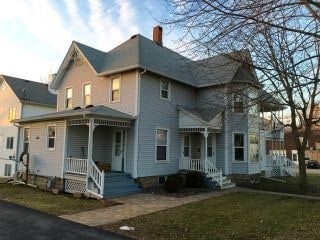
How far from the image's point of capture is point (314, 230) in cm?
852

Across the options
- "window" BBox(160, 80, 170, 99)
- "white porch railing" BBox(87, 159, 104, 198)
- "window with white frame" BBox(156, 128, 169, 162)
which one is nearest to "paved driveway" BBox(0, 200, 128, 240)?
"white porch railing" BBox(87, 159, 104, 198)

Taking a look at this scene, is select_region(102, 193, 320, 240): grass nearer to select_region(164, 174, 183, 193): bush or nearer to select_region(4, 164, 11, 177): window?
select_region(164, 174, 183, 193): bush

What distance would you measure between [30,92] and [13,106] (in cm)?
198

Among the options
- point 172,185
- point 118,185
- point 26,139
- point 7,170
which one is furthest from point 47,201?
point 7,170

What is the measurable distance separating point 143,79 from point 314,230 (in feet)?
35.9

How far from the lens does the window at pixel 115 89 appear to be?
1752 centimetres

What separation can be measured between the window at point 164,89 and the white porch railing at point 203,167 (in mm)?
3919

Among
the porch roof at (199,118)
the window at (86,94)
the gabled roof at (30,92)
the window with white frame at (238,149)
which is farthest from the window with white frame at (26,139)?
the window with white frame at (238,149)

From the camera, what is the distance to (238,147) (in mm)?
19797

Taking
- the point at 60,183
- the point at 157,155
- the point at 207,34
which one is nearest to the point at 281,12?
the point at 207,34

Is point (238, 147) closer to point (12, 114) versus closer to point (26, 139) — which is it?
point (26, 139)

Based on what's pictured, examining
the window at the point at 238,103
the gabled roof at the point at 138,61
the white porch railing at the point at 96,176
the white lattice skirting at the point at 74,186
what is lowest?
the white lattice skirting at the point at 74,186

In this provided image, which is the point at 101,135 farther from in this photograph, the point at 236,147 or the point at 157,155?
the point at 236,147

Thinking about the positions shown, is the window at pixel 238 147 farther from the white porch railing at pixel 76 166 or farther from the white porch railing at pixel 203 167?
the white porch railing at pixel 76 166
